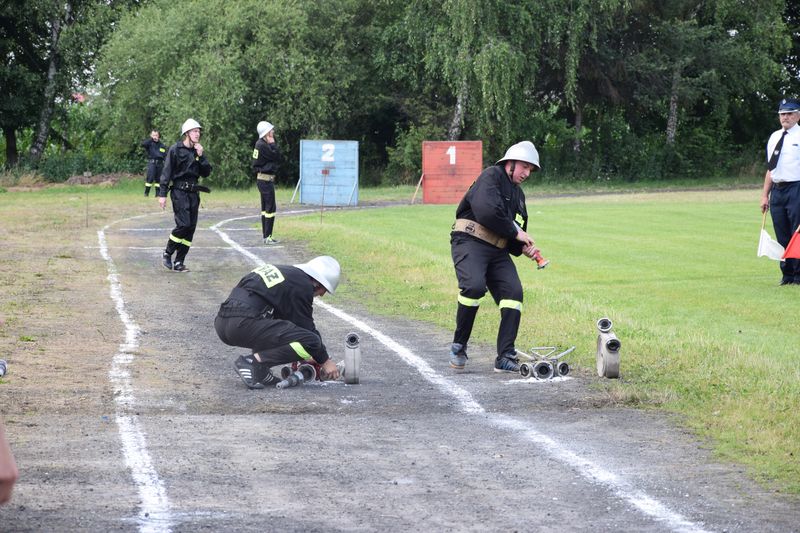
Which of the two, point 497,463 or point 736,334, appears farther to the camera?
point 736,334

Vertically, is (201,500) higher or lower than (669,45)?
lower

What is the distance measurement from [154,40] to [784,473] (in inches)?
1653

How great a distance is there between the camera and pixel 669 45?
167 ft

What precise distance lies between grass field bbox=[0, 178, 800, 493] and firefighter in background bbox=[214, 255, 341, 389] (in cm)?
244

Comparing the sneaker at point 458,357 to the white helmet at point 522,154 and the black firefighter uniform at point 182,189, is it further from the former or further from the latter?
the black firefighter uniform at point 182,189

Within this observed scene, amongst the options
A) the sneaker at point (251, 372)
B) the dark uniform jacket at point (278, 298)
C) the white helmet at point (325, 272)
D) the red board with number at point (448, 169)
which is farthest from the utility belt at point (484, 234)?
the red board with number at point (448, 169)

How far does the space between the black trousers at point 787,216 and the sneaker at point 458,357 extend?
24.5 ft

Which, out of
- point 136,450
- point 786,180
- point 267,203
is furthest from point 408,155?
point 136,450

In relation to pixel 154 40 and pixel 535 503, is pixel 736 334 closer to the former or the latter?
pixel 535 503

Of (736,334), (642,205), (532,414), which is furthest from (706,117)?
(532,414)

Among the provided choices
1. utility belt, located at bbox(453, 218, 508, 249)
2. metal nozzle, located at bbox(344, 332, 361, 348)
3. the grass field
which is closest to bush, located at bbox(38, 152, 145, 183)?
the grass field

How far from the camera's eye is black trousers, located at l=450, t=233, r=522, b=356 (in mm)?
10516

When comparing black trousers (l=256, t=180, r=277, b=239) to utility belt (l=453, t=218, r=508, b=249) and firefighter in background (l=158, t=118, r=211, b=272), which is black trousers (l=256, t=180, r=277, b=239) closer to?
firefighter in background (l=158, t=118, r=211, b=272)

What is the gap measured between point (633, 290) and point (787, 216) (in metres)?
2.46
